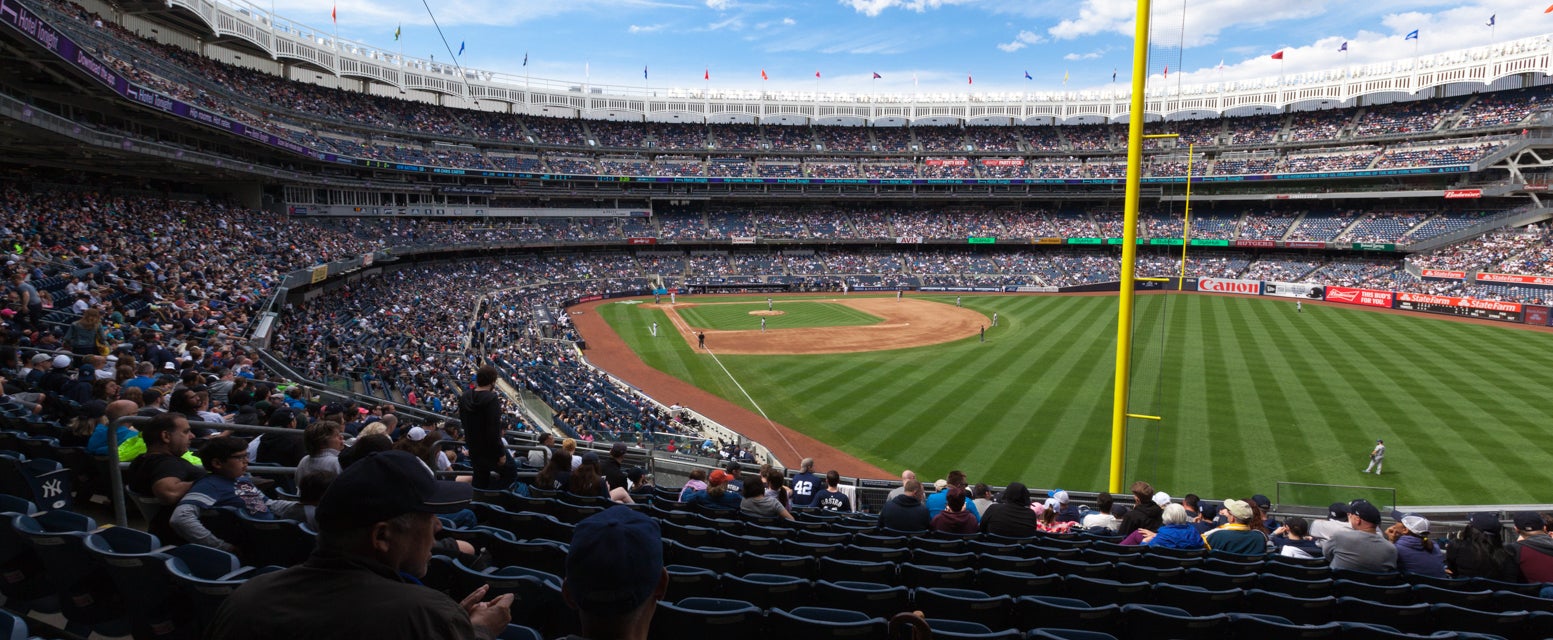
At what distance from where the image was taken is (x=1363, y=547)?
724 cm

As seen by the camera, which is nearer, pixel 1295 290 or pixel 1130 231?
pixel 1130 231

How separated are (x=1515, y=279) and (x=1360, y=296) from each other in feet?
24.8

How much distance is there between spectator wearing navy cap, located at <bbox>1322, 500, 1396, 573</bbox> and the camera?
7.18 m

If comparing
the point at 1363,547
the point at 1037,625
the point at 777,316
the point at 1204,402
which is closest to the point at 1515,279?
the point at 1204,402

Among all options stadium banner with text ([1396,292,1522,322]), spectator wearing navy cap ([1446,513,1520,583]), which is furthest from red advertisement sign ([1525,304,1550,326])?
spectator wearing navy cap ([1446,513,1520,583])

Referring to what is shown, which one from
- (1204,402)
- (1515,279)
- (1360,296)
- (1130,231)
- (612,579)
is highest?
(1130,231)

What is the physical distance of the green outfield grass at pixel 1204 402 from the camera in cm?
1909

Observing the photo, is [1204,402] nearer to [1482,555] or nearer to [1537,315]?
[1482,555]

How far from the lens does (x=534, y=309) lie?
145 ft

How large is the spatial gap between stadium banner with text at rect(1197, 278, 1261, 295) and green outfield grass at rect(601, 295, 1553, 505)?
1573 centimetres

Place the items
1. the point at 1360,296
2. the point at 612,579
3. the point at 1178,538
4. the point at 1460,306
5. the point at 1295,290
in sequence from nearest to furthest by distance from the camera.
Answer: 1. the point at 612,579
2. the point at 1178,538
3. the point at 1460,306
4. the point at 1360,296
5. the point at 1295,290

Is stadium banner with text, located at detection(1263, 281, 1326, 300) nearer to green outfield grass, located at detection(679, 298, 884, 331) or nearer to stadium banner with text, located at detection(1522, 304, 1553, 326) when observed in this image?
stadium banner with text, located at detection(1522, 304, 1553, 326)

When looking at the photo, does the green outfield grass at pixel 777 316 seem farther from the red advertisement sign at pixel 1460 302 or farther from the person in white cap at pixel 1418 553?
the person in white cap at pixel 1418 553

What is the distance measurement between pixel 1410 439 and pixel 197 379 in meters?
28.2
